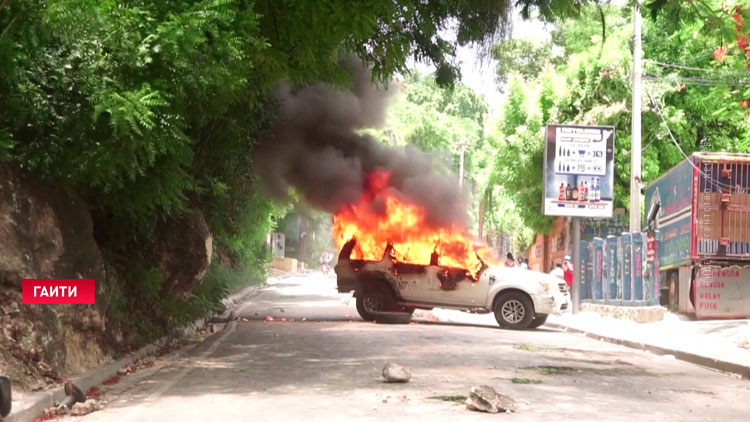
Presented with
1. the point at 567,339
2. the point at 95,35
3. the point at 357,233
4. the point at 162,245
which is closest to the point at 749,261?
the point at 567,339

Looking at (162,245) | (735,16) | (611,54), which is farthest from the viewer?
(611,54)

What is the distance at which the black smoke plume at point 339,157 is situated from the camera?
17969 millimetres

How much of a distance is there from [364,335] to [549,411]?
8073 mm

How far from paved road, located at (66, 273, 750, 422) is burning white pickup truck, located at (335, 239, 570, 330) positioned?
6.40ft

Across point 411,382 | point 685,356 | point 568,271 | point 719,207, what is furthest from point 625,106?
point 411,382

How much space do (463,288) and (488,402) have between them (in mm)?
10820

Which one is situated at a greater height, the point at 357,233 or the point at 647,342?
the point at 357,233

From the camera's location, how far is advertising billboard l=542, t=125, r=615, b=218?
23328mm

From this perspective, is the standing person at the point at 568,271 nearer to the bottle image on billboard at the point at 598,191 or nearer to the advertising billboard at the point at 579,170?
the advertising billboard at the point at 579,170

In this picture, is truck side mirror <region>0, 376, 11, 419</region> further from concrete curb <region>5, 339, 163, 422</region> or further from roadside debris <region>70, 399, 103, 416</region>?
roadside debris <region>70, 399, 103, 416</region>

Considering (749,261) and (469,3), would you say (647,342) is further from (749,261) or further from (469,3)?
(469,3)

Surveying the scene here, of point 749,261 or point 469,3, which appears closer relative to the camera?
point 469,3

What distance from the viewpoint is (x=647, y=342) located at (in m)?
15.2
